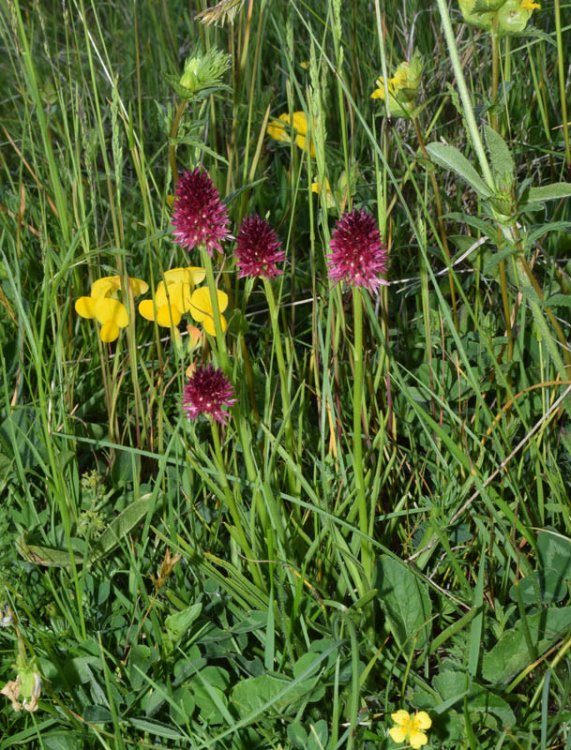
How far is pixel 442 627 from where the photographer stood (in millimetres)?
1164

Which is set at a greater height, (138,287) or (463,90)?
(463,90)

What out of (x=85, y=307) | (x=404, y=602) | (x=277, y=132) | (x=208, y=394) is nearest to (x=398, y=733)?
(x=404, y=602)

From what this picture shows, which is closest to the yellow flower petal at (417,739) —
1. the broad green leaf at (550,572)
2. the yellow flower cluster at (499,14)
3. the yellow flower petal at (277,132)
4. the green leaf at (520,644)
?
the green leaf at (520,644)

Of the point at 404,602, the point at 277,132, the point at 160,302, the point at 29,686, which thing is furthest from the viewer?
the point at 277,132

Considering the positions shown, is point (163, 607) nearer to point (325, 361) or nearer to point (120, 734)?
point (120, 734)

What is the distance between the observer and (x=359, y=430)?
1.03 m

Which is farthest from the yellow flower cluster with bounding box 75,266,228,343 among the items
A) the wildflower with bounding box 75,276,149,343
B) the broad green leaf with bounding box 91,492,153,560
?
the broad green leaf with bounding box 91,492,153,560

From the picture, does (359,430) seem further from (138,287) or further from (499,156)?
(138,287)

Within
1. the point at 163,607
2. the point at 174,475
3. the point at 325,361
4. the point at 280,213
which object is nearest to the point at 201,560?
the point at 163,607

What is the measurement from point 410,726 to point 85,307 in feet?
2.57

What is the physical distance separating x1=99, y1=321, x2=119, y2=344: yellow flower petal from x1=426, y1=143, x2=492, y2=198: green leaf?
0.58m

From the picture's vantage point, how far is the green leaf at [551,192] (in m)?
1.05

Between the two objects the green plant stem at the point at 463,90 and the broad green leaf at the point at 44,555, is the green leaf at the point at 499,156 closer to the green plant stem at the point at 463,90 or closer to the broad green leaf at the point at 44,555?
the green plant stem at the point at 463,90

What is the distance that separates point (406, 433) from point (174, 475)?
0.37 metres
